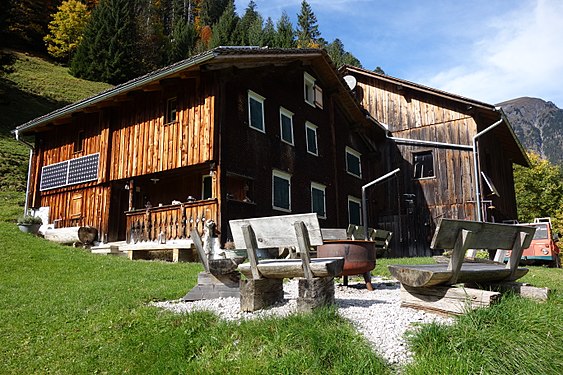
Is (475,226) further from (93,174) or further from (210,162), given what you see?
(93,174)


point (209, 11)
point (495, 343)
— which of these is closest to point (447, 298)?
point (495, 343)

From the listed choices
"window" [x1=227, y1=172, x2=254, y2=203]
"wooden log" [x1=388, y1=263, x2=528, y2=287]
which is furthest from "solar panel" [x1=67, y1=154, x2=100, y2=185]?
"wooden log" [x1=388, y1=263, x2=528, y2=287]

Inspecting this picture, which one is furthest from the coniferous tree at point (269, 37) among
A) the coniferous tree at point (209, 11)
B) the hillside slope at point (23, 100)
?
the hillside slope at point (23, 100)

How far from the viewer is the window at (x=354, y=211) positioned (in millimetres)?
20625

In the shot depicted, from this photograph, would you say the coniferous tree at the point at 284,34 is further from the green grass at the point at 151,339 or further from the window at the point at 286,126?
the green grass at the point at 151,339

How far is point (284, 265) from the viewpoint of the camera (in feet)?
18.0

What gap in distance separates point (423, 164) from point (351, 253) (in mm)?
15680

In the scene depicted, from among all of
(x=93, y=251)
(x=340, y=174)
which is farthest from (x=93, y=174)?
(x=340, y=174)

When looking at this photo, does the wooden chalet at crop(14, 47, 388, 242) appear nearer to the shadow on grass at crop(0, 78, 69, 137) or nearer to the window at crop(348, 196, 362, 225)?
the window at crop(348, 196, 362, 225)

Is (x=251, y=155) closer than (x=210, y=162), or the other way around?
(x=210, y=162)

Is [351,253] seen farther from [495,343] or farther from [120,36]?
[120,36]

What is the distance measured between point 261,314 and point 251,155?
9.62m

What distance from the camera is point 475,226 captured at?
500 centimetres

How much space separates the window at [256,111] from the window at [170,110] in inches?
94.1
